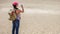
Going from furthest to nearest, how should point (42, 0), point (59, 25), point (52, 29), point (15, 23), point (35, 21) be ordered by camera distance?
1. point (42, 0)
2. point (35, 21)
3. point (59, 25)
4. point (52, 29)
5. point (15, 23)

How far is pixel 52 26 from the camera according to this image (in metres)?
11.2

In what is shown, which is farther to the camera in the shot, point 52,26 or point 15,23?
point 52,26

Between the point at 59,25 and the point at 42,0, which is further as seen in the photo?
the point at 42,0

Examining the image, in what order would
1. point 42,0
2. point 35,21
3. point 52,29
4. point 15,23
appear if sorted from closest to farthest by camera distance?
1. point 15,23
2. point 52,29
3. point 35,21
4. point 42,0

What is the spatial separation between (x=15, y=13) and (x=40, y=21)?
182 inches

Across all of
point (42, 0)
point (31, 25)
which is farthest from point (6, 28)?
point (42, 0)

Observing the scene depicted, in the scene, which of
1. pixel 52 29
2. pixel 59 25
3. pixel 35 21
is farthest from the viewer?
pixel 35 21

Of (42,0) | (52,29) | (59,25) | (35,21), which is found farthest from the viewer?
(42,0)

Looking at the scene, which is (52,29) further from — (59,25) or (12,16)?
(12,16)

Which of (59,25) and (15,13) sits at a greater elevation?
(15,13)

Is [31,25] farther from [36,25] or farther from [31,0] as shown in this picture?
[31,0]

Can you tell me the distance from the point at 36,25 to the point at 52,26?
34.3 inches

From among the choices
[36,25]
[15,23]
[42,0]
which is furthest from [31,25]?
[42,0]

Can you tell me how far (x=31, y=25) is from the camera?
1146cm
